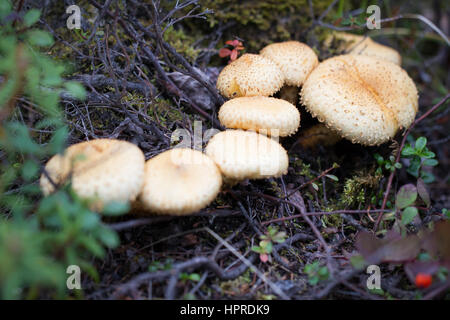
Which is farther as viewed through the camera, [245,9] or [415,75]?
[415,75]

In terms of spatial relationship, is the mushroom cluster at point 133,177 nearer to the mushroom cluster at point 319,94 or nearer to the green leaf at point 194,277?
the green leaf at point 194,277

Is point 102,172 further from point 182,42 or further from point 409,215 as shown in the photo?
point 182,42

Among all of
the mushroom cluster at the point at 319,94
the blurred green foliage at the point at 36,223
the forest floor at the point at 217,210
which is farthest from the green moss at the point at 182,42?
the blurred green foliage at the point at 36,223

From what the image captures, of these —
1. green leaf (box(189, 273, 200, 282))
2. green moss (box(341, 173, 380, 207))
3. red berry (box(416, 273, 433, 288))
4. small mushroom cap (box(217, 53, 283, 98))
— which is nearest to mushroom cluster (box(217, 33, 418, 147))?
small mushroom cap (box(217, 53, 283, 98))

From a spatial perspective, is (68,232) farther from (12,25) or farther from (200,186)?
(12,25)

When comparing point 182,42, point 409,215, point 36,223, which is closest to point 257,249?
point 409,215

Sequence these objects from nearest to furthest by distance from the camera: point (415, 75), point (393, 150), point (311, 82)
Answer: point (311, 82) → point (393, 150) → point (415, 75)
